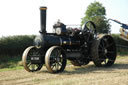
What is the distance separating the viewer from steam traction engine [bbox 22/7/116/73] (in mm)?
9384

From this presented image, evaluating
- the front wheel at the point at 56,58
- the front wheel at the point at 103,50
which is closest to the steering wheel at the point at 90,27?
the front wheel at the point at 103,50

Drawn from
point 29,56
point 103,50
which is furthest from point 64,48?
point 103,50

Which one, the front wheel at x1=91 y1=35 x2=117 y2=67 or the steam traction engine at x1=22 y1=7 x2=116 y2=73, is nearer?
the steam traction engine at x1=22 y1=7 x2=116 y2=73

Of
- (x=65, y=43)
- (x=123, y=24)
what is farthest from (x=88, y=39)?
(x=123, y=24)

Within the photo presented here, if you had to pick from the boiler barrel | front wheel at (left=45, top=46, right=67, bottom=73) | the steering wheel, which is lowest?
front wheel at (left=45, top=46, right=67, bottom=73)

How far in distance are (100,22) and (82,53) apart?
1978cm

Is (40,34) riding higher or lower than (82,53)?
higher

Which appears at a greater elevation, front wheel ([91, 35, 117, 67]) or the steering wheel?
the steering wheel

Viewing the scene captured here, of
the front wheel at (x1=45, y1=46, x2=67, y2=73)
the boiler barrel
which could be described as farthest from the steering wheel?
the front wheel at (x1=45, y1=46, x2=67, y2=73)

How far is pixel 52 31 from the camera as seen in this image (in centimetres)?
1059

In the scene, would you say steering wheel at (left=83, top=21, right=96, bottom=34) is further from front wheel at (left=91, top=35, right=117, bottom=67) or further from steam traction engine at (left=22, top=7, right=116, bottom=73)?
front wheel at (left=91, top=35, right=117, bottom=67)

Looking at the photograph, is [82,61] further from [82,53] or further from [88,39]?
[88,39]

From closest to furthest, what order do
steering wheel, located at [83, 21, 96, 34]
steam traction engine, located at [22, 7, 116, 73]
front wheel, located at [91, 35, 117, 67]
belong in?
steam traction engine, located at [22, 7, 116, 73], front wheel, located at [91, 35, 117, 67], steering wheel, located at [83, 21, 96, 34]

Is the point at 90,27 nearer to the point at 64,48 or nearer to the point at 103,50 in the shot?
the point at 103,50
